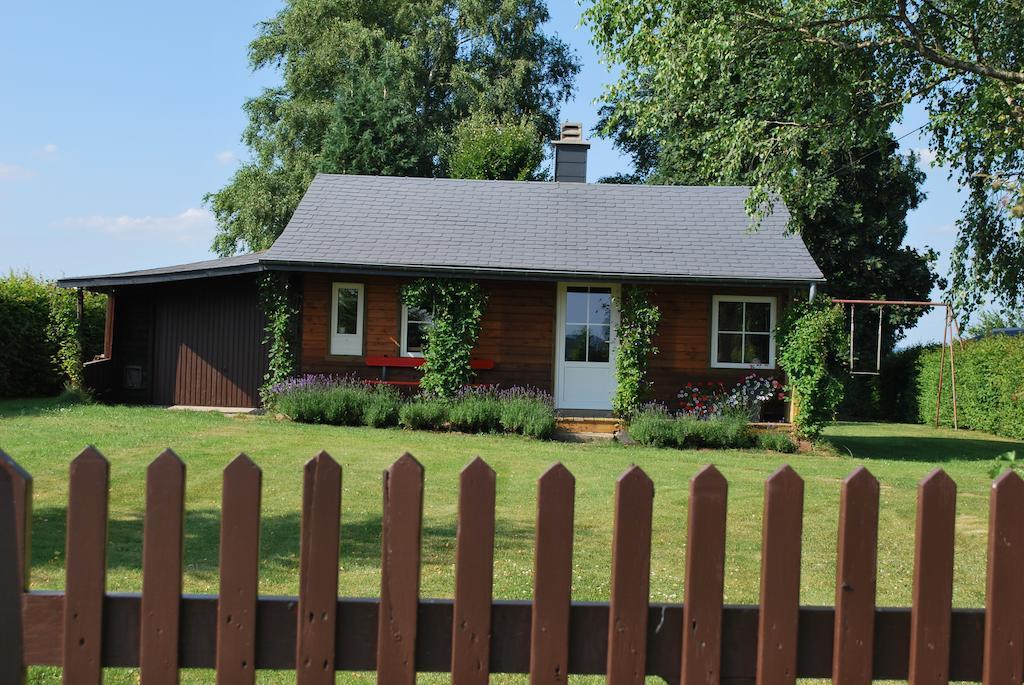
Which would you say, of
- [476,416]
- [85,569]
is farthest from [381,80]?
[85,569]

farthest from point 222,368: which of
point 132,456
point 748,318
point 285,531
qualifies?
point 285,531

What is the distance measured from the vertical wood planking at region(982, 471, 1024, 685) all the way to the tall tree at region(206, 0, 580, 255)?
3179 cm

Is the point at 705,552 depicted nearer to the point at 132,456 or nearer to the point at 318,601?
the point at 318,601

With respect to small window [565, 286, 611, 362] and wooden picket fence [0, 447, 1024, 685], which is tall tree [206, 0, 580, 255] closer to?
small window [565, 286, 611, 362]

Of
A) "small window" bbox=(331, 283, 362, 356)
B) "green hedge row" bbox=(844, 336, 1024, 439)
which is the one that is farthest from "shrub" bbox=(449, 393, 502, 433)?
"green hedge row" bbox=(844, 336, 1024, 439)

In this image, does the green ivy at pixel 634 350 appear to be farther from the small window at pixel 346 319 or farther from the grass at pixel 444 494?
the small window at pixel 346 319

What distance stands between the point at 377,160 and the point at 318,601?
3163cm

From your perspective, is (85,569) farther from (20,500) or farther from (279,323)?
(279,323)

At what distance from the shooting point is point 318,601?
8.16ft

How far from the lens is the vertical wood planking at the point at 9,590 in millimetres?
2344

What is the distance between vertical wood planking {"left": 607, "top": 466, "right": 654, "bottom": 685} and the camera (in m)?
2.48

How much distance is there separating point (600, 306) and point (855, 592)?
16.2 meters

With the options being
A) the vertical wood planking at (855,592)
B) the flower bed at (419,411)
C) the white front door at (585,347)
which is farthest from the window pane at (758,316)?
the vertical wood planking at (855,592)

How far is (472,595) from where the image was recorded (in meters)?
2.47
